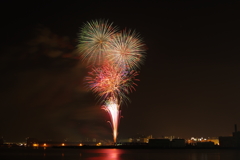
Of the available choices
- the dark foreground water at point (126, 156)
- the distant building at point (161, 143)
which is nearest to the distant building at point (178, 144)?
the distant building at point (161, 143)

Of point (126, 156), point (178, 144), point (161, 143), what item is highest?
point (161, 143)

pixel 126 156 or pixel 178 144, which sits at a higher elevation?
pixel 178 144

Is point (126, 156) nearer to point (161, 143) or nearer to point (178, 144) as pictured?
point (161, 143)

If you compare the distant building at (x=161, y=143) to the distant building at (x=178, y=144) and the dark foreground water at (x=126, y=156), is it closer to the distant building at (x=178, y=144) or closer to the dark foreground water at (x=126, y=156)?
the distant building at (x=178, y=144)

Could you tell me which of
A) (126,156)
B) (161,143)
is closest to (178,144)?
(161,143)

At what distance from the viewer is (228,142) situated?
111 meters

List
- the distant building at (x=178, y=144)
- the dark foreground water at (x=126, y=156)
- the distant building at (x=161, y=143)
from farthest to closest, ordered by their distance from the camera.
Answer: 1. the distant building at (x=178, y=144)
2. the distant building at (x=161, y=143)
3. the dark foreground water at (x=126, y=156)

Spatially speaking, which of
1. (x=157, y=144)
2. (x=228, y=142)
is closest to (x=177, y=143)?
(x=157, y=144)

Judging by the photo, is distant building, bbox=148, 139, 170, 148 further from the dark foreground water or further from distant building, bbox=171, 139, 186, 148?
the dark foreground water

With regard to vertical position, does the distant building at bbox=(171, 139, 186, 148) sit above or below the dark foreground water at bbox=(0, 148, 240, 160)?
→ above

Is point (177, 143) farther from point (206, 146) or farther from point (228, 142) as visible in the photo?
point (228, 142)

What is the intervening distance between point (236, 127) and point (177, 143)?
83.0 feet

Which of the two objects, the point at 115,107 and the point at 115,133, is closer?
the point at 115,107

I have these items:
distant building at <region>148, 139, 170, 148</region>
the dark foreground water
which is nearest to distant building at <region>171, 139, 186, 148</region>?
distant building at <region>148, 139, 170, 148</region>
